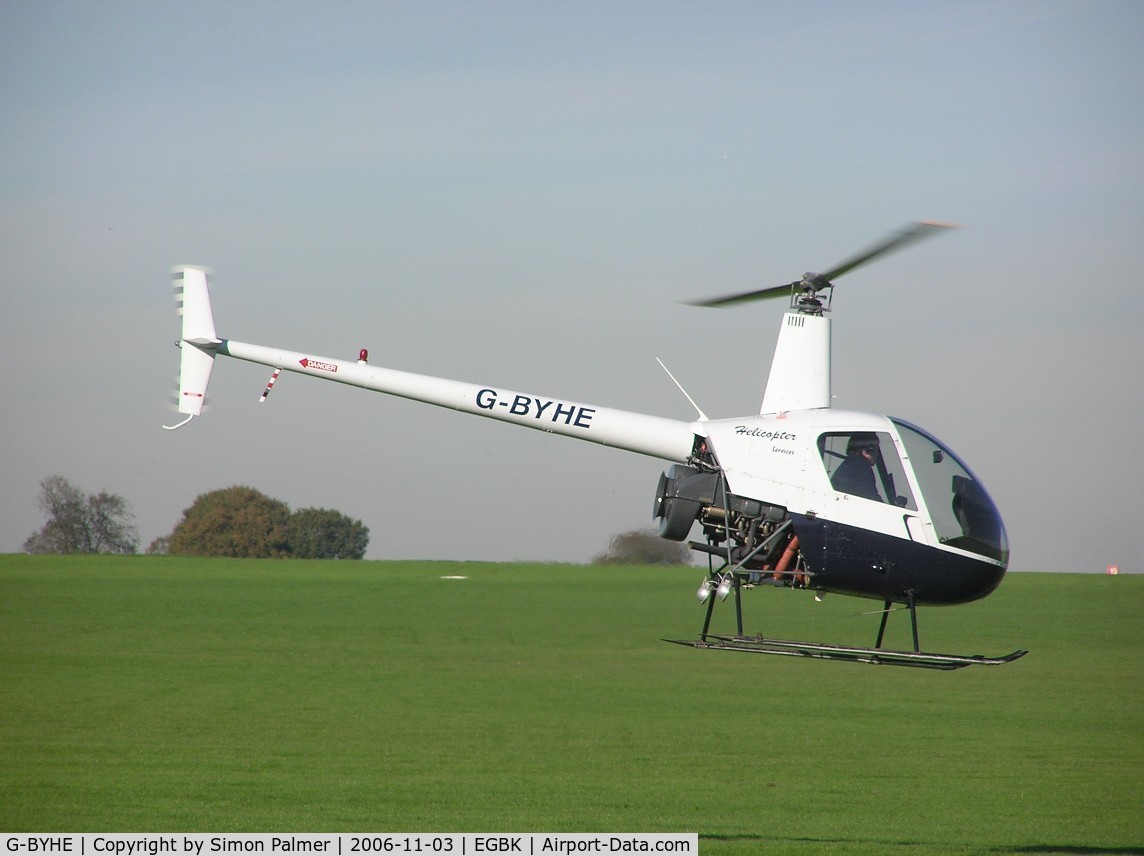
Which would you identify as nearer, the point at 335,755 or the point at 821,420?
the point at 821,420

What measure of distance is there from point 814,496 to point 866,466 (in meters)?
0.70

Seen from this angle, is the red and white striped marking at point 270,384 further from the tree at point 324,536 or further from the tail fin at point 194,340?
the tree at point 324,536

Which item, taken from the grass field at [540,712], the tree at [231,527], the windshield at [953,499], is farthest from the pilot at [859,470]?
the tree at [231,527]

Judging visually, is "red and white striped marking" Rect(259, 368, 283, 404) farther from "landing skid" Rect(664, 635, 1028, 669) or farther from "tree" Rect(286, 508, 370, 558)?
"tree" Rect(286, 508, 370, 558)

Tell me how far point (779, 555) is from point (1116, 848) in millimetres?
17666

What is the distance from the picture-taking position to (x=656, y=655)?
6106 cm

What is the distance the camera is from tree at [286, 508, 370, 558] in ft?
271

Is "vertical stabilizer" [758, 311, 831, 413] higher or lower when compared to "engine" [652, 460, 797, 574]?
higher

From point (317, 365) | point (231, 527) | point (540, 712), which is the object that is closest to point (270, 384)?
point (317, 365)

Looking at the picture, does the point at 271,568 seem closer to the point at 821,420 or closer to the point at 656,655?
the point at 656,655

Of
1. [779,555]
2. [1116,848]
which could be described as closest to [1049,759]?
[1116,848]
